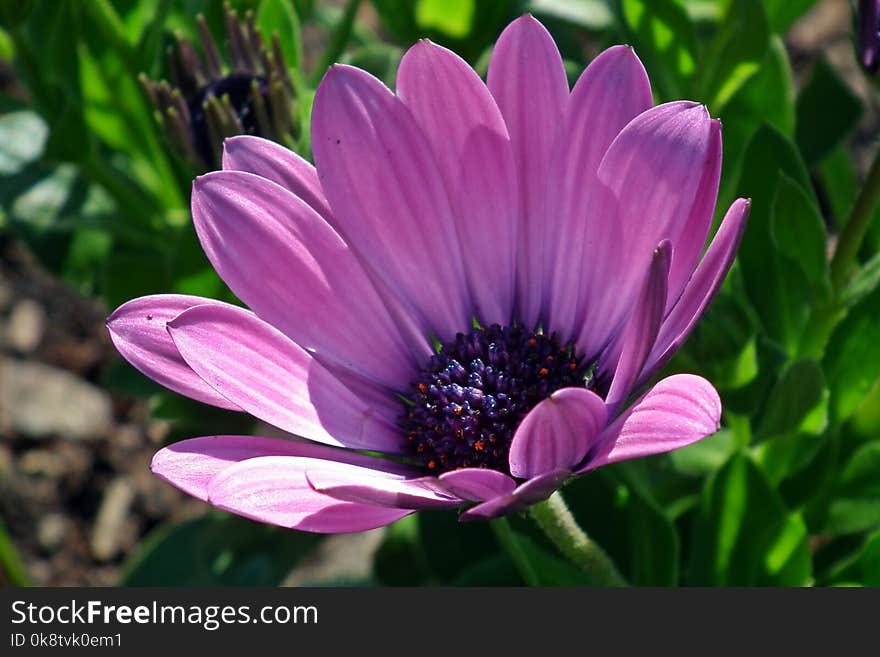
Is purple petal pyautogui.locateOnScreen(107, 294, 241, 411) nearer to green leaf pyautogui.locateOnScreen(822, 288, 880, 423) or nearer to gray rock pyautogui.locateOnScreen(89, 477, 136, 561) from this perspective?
green leaf pyautogui.locateOnScreen(822, 288, 880, 423)

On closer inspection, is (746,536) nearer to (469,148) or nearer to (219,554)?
(469,148)

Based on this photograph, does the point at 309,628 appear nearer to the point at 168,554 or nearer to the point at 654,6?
the point at 168,554

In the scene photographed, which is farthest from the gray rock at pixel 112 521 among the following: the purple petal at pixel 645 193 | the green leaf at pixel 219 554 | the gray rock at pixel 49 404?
the purple petal at pixel 645 193

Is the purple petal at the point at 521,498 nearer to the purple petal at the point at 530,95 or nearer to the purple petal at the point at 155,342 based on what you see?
the purple petal at the point at 155,342

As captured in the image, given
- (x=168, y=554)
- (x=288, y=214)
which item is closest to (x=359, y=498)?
(x=288, y=214)

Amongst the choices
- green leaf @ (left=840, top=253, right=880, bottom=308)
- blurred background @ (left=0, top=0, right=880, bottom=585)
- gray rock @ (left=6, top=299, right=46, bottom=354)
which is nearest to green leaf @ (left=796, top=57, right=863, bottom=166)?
blurred background @ (left=0, top=0, right=880, bottom=585)

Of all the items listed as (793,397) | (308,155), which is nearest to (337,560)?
(308,155)
